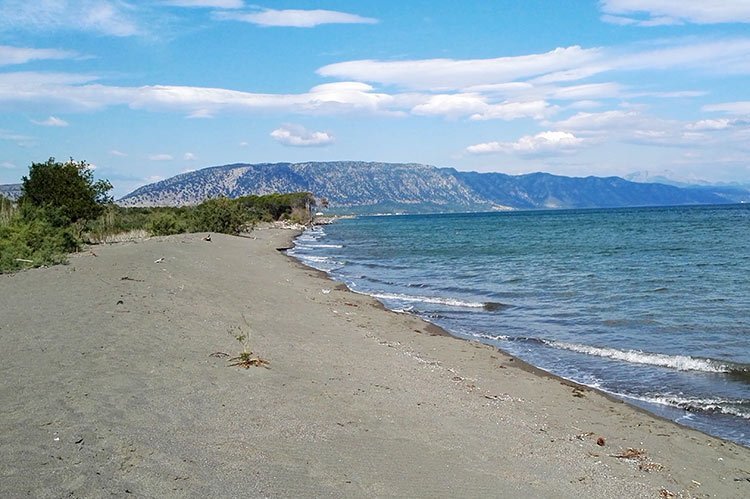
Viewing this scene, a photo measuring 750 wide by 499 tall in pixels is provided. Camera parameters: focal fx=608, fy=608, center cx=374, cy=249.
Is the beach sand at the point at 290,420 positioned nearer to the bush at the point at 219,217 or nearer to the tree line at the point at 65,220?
the tree line at the point at 65,220

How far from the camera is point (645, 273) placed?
30844 millimetres

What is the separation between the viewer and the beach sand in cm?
578

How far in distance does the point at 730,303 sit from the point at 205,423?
20085mm

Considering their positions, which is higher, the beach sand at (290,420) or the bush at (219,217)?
the bush at (219,217)

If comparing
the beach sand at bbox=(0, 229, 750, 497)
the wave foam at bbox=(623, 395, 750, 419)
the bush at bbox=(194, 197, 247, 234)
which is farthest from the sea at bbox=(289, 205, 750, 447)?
the bush at bbox=(194, 197, 247, 234)

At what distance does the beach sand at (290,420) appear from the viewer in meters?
5.78

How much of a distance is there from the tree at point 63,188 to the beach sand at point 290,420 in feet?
82.9

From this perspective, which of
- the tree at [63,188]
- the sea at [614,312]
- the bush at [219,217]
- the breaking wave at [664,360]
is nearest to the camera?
the sea at [614,312]

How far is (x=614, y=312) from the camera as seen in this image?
20.4 metres

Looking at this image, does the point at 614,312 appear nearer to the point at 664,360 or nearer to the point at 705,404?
the point at 664,360

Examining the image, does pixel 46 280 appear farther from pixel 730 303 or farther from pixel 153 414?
pixel 730 303

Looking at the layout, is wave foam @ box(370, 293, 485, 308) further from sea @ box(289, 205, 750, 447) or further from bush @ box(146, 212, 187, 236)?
bush @ box(146, 212, 187, 236)

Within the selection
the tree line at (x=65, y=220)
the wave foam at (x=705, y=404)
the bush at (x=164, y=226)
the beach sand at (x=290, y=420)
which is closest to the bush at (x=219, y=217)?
the tree line at (x=65, y=220)

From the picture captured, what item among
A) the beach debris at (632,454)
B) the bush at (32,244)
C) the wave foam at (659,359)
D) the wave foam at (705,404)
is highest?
the bush at (32,244)
